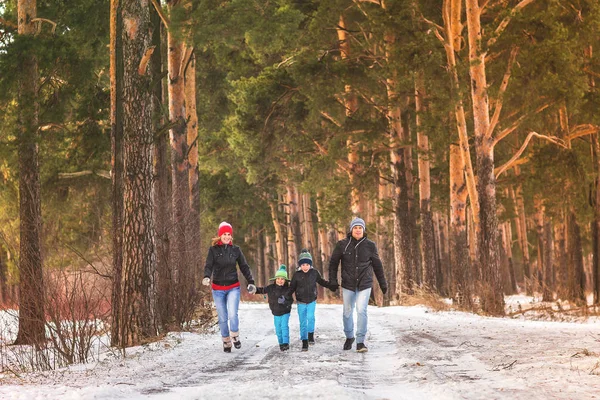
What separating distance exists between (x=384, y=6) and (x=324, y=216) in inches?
428

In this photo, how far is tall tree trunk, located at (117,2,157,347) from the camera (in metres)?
12.2

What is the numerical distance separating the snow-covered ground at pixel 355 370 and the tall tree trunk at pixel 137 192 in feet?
2.30

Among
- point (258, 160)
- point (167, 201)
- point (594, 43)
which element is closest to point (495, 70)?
point (594, 43)

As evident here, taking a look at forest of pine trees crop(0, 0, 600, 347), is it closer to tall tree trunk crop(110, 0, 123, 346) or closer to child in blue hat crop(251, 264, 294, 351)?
tall tree trunk crop(110, 0, 123, 346)

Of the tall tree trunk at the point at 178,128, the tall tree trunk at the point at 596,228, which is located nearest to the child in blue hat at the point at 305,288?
the tall tree trunk at the point at 178,128

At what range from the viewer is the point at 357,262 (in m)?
10.8

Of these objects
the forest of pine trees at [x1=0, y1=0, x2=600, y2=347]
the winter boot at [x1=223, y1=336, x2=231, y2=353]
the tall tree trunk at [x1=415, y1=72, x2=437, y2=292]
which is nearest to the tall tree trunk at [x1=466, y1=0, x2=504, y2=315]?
the forest of pine trees at [x1=0, y1=0, x2=600, y2=347]

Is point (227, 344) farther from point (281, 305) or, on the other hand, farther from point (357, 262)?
point (357, 262)

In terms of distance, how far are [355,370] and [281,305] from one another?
2914 millimetres

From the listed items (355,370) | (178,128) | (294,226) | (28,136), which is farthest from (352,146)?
(355,370)

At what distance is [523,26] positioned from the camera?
2122 cm

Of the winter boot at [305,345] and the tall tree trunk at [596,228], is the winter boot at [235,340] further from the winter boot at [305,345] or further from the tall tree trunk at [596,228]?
the tall tree trunk at [596,228]

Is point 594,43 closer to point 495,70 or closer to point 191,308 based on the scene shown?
point 495,70

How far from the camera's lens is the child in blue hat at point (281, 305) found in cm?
1097
